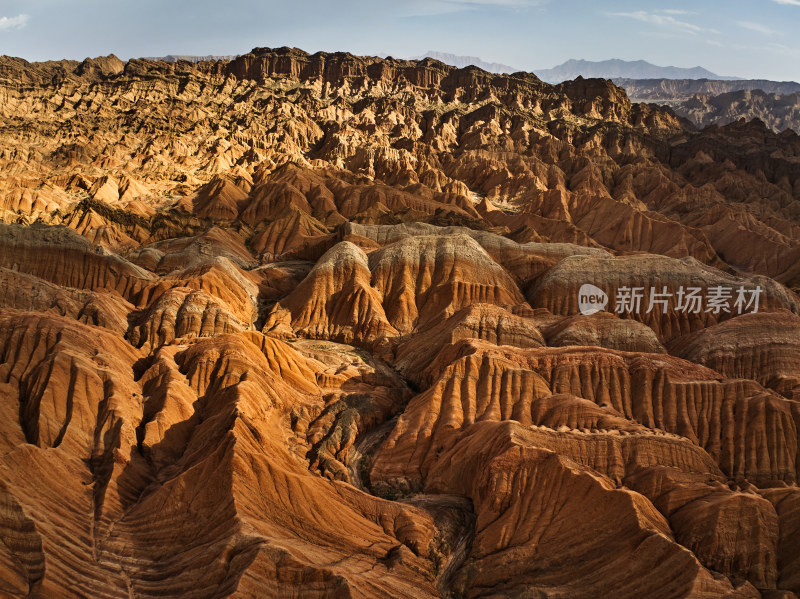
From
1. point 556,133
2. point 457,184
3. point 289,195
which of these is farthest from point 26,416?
point 556,133

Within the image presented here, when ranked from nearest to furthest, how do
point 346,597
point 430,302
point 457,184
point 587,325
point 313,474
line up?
point 346,597, point 313,474, point 587,325, point 430,302, point 457,184

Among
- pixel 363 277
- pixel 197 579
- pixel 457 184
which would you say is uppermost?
pixel 457 184

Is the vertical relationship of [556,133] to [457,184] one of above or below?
above

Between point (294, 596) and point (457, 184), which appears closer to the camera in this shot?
point (294, 596)

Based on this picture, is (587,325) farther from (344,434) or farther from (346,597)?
(346,597)

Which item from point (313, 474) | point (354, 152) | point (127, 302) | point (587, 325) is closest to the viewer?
point (313, 474)

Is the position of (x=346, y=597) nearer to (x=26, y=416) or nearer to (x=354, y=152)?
(x=26, y=416)

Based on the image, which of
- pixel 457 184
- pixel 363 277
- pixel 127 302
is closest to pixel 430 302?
pixel 363 277
